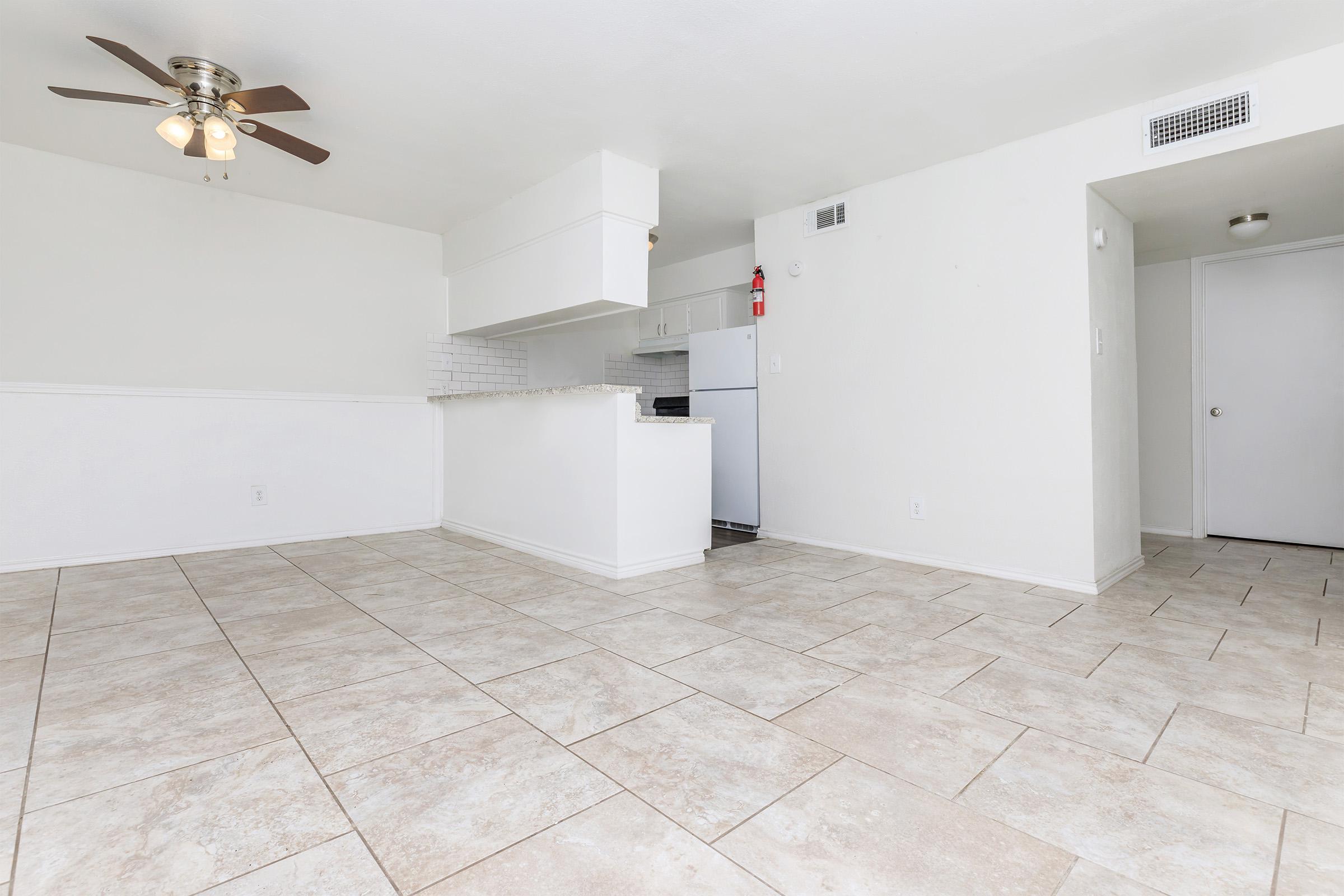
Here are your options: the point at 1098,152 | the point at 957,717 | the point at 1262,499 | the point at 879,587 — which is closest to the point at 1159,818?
the point at 957,717

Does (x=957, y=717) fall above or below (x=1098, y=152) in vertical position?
below

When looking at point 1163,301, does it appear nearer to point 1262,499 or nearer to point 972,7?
point 1262,499

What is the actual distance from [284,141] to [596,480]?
2.09 metres

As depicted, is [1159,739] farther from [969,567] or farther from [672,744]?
[969,567]

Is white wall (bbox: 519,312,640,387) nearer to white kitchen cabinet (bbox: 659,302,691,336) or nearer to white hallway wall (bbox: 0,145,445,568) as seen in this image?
white kitchen cabinet (bbox: 659,302,691,336)

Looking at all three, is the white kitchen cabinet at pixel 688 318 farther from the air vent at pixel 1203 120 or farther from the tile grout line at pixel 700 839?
the tile grout line at pixel 700 839

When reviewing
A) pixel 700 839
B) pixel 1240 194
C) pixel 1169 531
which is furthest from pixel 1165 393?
pixel 700 839

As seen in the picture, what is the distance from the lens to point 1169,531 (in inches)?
181

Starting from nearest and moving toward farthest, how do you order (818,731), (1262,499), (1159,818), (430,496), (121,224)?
(1159,818)
(818,731)
(121,224)
(1262,499)
(430,496)

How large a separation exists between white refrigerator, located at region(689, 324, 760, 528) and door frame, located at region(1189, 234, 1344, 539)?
10.1ft

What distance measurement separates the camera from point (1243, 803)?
50.8 inches

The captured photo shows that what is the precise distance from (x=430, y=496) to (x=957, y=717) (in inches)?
165

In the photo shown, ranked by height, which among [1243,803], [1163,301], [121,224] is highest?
[121,224]

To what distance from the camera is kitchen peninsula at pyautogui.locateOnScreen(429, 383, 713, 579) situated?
3.30m
